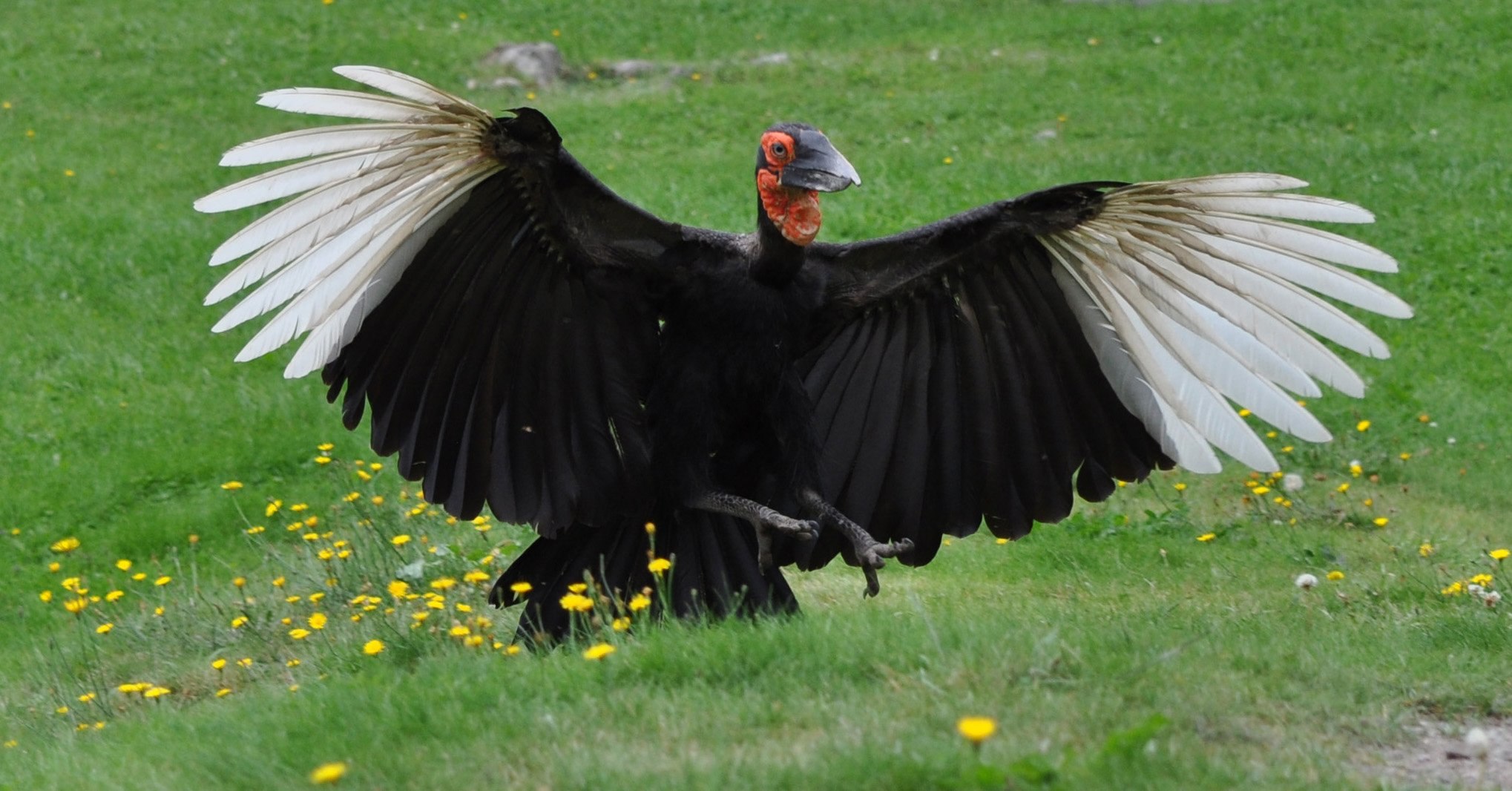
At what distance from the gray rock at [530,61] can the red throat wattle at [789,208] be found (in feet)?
40.0

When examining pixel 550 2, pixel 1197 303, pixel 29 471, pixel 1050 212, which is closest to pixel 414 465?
pixel 1050 212

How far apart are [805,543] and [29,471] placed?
4973 mm

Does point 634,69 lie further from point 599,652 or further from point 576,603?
point 599,652

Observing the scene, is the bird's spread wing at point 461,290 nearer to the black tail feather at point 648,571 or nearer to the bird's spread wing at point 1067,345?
the black tail feather at point 648,571

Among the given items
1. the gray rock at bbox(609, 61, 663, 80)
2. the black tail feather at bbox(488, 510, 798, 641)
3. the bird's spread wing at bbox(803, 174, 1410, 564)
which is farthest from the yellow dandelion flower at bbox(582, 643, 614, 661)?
the gray rock at bbox(609, 61, 663, 80)

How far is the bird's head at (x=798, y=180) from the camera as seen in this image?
4.98 meters

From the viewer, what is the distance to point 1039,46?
17.3 metres

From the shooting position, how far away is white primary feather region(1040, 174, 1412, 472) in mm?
4816

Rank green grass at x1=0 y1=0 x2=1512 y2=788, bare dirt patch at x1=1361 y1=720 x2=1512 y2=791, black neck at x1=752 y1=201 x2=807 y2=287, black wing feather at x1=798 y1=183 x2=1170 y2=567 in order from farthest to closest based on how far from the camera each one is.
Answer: black wing feather at x1=798 y1=183 x2=1170 y2=567 → black neck at x1=752 y1=201 x2=807 y2=287 → green grass at x1=0 y1=0 x2=1512 y2=788 → bare dirt patch at x1=1361 y1=720 x2=1512 y2=791

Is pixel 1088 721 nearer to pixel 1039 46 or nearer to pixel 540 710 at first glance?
pixel 540 710

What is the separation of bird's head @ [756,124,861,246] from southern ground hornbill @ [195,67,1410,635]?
1 cm

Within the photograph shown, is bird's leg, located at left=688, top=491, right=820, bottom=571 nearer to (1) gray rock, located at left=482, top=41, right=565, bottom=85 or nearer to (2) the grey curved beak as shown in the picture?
(2) the grey curved beak

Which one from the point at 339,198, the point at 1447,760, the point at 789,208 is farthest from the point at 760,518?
the point at 1447,760

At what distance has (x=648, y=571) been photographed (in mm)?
5367
